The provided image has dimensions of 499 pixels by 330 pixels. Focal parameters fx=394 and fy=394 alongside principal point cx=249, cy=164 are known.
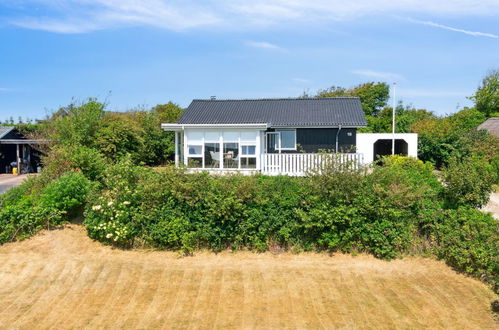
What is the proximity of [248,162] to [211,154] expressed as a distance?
1.71 metres

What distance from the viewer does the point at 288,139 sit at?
1998cm

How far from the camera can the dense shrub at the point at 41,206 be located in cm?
1159

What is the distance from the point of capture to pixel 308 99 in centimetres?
2261

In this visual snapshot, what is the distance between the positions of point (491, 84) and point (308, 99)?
33.6m

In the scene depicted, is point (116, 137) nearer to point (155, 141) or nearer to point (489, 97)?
point (155, 141)

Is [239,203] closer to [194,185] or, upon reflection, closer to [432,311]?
[194,185]

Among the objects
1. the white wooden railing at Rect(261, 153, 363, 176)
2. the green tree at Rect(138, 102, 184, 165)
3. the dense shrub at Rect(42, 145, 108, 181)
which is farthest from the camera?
the green tree at Rect(138, 102, 184, 165)

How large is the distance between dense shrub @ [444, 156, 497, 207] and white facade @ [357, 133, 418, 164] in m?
10.5

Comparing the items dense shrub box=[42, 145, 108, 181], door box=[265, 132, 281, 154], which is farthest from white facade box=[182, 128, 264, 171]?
dense shrub box=[42, 145, 108, 181]

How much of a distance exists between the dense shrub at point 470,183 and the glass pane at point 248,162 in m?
8.21

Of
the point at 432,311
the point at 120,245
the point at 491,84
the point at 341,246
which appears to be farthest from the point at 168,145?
the point at 491,84

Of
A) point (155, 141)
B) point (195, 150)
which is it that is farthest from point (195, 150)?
point (155, 141)

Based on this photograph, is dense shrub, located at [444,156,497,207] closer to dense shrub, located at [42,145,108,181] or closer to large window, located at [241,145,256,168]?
large window, located at [241,145,256,168]

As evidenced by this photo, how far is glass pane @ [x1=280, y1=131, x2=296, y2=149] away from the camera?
65.4ft
